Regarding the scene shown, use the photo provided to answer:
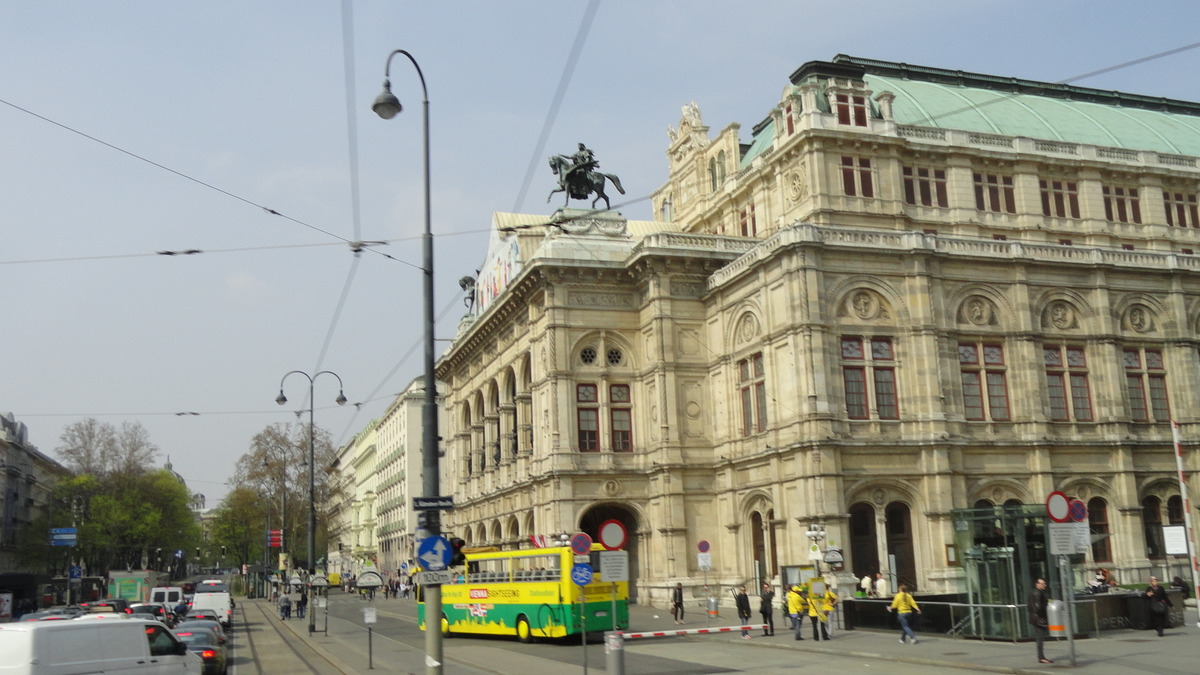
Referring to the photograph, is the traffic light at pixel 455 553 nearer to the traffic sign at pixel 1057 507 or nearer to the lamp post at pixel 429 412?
the lamp post at pixel 429 412

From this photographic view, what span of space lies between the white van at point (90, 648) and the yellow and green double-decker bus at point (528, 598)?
45.0ft

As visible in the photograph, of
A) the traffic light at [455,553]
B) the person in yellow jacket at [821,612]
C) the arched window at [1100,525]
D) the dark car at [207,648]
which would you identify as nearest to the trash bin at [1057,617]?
the person in yellow jacket at [821,612]

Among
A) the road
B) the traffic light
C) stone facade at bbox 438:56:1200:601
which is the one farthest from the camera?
stone facade at bbox 438:56:1200:601

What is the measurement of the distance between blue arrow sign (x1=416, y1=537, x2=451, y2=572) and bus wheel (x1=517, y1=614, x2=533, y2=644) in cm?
1762

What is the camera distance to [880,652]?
27.1 meters

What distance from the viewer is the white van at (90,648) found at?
15430 millimetres

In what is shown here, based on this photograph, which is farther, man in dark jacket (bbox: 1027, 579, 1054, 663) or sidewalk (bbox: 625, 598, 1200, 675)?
man in dark jacket (bbox: 1027, 579, 1054, 663)

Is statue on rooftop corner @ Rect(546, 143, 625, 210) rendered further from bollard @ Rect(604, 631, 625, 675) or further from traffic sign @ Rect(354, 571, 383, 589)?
bollard @ Rect(604, 631, 625, 675)

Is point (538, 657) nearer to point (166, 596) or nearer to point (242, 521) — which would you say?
point (166, 596)

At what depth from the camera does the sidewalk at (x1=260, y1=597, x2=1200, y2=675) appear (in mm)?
22688

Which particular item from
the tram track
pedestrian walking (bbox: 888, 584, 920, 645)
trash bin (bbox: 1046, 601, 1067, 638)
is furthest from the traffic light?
pedestrian walking (bbox: 888, 584, 920, 645)

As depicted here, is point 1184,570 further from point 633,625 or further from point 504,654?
point 504,654

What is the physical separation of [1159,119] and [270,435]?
7296 cm

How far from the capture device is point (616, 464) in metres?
53.5
